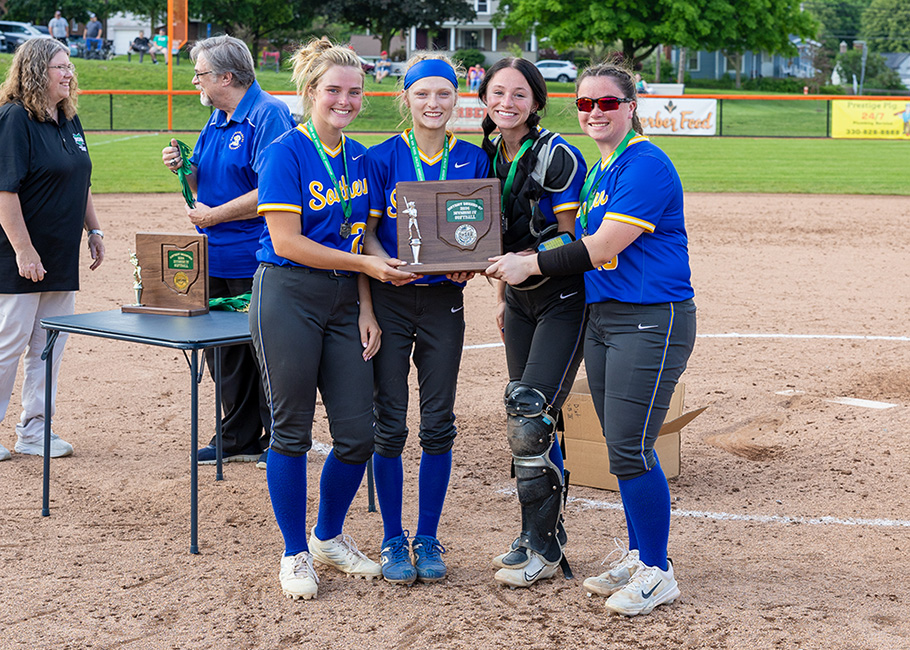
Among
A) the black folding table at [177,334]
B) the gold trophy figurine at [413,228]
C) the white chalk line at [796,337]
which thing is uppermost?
the gold trophy figurine at [413,228]

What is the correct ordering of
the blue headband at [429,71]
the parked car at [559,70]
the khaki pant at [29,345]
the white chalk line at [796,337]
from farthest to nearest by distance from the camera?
the parked car at [559,70] < the white chalk line at [796,337] < the khaki pant at [29,345] < the blue headband at [429,71]

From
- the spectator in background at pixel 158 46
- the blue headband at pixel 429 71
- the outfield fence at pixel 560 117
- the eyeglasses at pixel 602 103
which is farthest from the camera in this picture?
the spectator in background at pixel 158 46

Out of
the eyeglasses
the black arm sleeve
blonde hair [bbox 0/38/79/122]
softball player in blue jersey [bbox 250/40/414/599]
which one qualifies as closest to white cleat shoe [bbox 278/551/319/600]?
softball player in blue jersey [bbox 250/40/414/599]

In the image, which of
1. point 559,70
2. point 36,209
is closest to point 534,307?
point 36,209

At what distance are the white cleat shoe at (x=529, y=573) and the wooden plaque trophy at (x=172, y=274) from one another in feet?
6.86

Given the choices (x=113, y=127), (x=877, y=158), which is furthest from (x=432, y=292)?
(x=113, y=127)

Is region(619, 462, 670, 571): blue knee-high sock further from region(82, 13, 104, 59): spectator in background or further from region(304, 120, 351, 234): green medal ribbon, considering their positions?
region(82, 13, 104, 59): spectator in background

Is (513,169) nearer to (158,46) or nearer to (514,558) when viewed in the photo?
(514,558)

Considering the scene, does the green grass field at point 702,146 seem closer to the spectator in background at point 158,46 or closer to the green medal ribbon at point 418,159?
the spectator in background at point 158,46

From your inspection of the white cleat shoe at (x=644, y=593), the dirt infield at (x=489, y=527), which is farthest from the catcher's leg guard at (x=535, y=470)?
the white cleat shoe at (x=644, y=593)

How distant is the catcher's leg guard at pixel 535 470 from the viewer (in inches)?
153

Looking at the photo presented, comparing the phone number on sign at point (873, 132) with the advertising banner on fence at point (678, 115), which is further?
the advertising banner on fence at point (678, 115)

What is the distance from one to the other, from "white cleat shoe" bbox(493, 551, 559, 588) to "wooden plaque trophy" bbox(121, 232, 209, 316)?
209cm

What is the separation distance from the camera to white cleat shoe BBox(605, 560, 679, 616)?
3.68m
